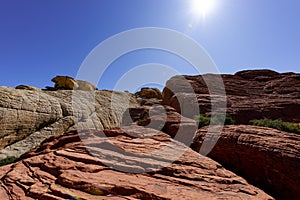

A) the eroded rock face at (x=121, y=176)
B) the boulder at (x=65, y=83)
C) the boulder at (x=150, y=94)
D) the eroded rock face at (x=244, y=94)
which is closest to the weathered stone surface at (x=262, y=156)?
the eroded rock face at (x=121, y=176)

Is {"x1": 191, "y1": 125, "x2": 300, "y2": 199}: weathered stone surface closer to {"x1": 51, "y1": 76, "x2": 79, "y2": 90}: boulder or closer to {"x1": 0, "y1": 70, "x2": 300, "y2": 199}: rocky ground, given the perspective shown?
{"x1": 0, "y1": 70, "x2": 300, "y2": 199}: rocky ground

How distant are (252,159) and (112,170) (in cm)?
612

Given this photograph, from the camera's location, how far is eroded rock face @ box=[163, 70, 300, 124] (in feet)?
59.9

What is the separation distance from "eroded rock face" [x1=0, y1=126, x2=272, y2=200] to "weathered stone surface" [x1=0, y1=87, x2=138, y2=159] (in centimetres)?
1504

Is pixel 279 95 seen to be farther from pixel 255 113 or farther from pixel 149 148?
pixel 149 148

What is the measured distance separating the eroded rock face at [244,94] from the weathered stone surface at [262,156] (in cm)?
726

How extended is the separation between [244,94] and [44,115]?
924 inches

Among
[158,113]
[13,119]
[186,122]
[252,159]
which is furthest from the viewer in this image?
[13,119]

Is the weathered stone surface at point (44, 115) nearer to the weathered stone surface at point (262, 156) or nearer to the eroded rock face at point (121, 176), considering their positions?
the eroded rock face at point (121, 176)

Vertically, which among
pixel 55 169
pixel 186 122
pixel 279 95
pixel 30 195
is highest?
pixel 279 95

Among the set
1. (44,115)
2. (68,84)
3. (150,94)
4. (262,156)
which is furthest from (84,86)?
(262,156)

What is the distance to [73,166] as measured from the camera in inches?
285

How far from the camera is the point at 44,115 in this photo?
24500 mm

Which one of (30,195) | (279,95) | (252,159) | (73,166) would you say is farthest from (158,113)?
(279,95)
